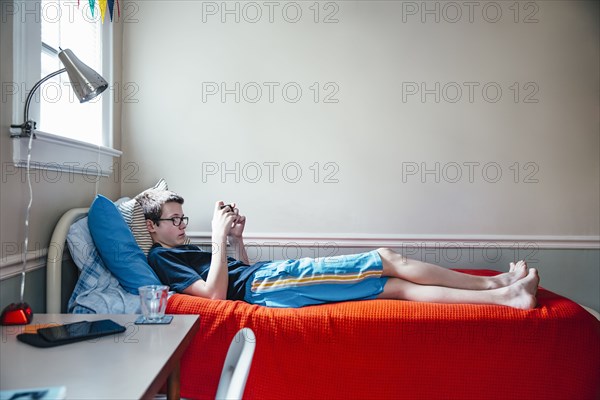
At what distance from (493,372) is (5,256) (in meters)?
1.61

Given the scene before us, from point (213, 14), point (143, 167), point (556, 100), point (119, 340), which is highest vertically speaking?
point (213, 14)

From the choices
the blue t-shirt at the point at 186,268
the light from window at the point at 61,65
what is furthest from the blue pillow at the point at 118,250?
the light from window at the point at 61,65

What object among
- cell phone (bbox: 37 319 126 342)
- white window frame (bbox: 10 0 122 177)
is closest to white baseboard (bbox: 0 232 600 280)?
white window frame (bbox: 10 0 122 177)

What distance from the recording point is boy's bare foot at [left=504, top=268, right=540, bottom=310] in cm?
170

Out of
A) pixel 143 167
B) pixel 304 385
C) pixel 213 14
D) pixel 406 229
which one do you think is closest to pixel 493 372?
pixel 304 385

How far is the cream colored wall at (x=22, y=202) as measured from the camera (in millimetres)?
1544

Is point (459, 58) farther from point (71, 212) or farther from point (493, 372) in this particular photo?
point (71, 212)

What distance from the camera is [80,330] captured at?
114cm

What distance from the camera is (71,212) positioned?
188 cm

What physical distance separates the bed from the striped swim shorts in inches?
7.8

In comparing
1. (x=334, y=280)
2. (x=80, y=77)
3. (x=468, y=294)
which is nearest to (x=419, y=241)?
(x=468, y=294)

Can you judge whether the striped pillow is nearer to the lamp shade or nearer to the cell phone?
the lamp shade

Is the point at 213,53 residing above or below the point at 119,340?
above

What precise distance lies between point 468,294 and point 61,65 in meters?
1.83
